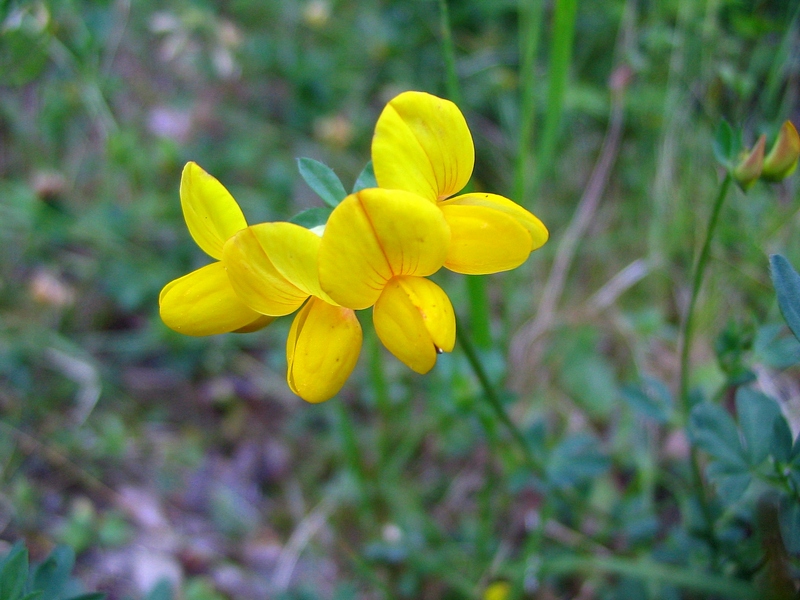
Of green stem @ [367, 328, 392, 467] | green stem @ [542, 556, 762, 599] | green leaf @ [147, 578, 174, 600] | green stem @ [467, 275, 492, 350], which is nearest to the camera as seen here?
green stem @ [542, 556, 762, 599]

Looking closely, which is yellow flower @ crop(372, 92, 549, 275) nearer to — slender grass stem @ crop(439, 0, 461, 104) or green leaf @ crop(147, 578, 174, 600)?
slender grass stem @ crop(439, 0, 461, 104)

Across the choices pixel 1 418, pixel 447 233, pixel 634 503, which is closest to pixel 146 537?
pixel 1 418

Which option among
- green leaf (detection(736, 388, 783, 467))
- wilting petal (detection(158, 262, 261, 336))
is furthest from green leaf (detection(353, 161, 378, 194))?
green leaf (detection(736, 388, 783, 467))

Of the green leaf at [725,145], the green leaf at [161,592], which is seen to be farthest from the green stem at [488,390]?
the green leaf at [161,592]

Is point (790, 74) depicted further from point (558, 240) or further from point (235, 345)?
point (235, 345)

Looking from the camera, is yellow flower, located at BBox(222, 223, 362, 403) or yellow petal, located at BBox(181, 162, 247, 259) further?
yellow petal, located at BBox(181, 162, 247, 259)

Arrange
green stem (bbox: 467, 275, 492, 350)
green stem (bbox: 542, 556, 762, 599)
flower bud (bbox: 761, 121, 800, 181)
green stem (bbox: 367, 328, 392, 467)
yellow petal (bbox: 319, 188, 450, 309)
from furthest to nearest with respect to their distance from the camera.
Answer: green stem (bbox: 367, 328, 392, 467) → green stem (bbox: 467, 275, 492, 350) → green stem (bbox: 542, 556, 762, 599) → flower bud (bbox: 761, 121, 800, 181) → yellow petal (bbox: 319, 188, 450, 309)

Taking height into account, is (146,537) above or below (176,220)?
below

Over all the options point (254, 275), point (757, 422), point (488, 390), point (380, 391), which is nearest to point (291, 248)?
point (254, 275)
